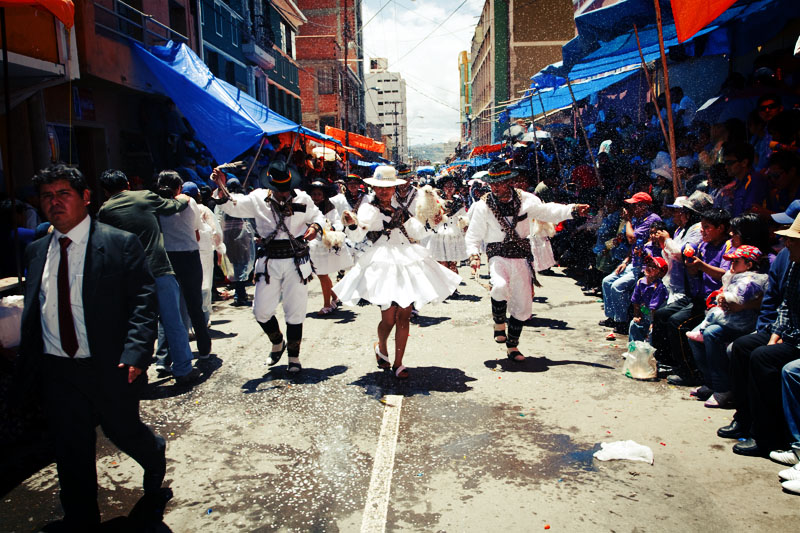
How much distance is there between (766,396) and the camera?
406cm

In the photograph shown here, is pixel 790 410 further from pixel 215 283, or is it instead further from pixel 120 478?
pixel 215 283

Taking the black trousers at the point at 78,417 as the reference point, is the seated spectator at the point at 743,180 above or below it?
above

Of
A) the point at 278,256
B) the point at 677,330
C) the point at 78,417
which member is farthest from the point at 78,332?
the point at 677,330

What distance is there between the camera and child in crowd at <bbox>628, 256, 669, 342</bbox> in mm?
6246

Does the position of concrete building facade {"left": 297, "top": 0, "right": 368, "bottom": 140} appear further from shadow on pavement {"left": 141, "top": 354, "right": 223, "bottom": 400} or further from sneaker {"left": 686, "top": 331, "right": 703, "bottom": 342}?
sneaker {"left": 686, "top": 331, "right": 703, "bottom": 342}

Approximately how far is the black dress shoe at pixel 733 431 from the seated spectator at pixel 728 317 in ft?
2.10

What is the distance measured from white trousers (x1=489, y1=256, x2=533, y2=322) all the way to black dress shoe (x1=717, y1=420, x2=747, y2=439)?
253cm

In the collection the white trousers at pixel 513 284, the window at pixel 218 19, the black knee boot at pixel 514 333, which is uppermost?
the window at pixel 218 19

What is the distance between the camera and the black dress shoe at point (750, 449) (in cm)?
402

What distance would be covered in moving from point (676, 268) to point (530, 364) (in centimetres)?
187

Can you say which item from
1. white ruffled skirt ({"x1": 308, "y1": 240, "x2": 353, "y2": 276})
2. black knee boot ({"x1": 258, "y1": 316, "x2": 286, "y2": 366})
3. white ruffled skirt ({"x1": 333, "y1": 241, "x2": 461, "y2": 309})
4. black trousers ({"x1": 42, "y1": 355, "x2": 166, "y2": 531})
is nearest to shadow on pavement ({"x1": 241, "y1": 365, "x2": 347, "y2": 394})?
black knee boot ({"x1": 258, "y1": 316, "x2": 286, "y2": 366})

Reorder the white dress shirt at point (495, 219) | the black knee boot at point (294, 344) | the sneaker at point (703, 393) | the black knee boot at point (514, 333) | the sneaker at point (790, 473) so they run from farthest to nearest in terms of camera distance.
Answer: the white dress shirt at point (495, 219) < the black knee boot at point (514, 333) < the black knee boot at point (294, 344) < the sneaker at point (703, 393) < the sneaker at point (790, 473)

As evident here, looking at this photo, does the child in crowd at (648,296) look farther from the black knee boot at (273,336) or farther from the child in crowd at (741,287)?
the black knee boot at (273,336)

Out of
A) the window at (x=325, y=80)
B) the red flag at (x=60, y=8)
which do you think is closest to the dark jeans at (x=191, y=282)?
the red flag at (x=60, y=8)
